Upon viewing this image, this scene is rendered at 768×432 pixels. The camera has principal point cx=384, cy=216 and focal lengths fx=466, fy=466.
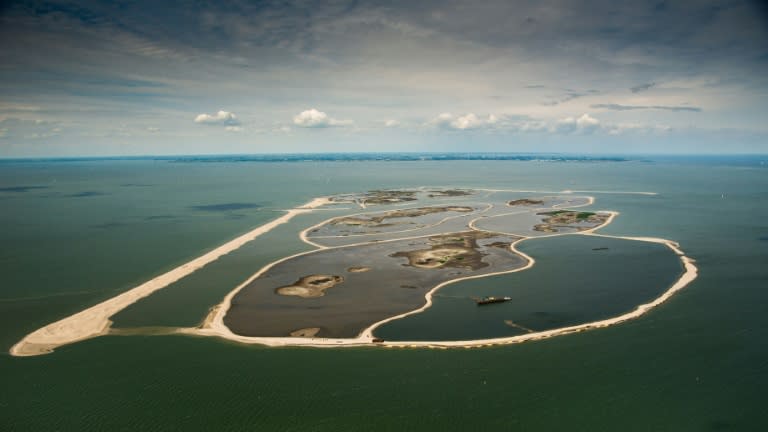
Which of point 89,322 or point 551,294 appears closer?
point 89,322

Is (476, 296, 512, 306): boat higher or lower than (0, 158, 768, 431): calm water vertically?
higher

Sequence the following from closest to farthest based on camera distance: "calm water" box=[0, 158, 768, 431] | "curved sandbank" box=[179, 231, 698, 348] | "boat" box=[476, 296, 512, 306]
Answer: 1. "calm water" box=[0, 158, 768, 431]
2. "curved sandbank" box=[179, 231, 698, 348]
3. "boat" box=[476, 296, 512, 306]

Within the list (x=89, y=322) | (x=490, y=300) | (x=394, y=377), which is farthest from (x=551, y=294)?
(x=89, y=322)

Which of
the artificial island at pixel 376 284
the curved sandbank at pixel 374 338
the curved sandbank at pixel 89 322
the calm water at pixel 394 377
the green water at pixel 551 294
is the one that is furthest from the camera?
the green water at pixel 551 294

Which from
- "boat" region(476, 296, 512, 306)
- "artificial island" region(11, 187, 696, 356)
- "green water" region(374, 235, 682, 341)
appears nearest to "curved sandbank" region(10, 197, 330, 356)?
"artificial island" region(11, 187, 696, 356)

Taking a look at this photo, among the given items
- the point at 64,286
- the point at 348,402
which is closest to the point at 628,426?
the point at 348,402

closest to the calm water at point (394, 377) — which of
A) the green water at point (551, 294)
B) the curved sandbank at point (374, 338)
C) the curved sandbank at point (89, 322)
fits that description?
the curved sandbank at point (374, 338)

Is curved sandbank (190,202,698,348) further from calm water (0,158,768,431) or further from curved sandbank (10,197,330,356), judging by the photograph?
curved sandbank (10,197,330,356)

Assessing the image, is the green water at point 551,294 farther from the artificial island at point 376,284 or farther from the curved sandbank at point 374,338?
the curved sandbank at point 374,338

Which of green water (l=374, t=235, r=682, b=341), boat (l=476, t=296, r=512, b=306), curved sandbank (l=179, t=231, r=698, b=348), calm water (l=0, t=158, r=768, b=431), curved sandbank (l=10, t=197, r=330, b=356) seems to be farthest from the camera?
boat (l=476, t=296, r=512, b=306)

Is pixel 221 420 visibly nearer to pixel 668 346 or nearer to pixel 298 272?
pixel 298 272

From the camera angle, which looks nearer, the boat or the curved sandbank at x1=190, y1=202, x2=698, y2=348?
the curved sandbank at x1=190, y1=202, x2=698, y2=348

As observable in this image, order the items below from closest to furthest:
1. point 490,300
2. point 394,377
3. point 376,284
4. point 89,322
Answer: point 394,377 < point 89,322 < point 490,300 < point 376,284

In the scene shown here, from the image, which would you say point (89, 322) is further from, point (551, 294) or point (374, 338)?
point (551, 294)
